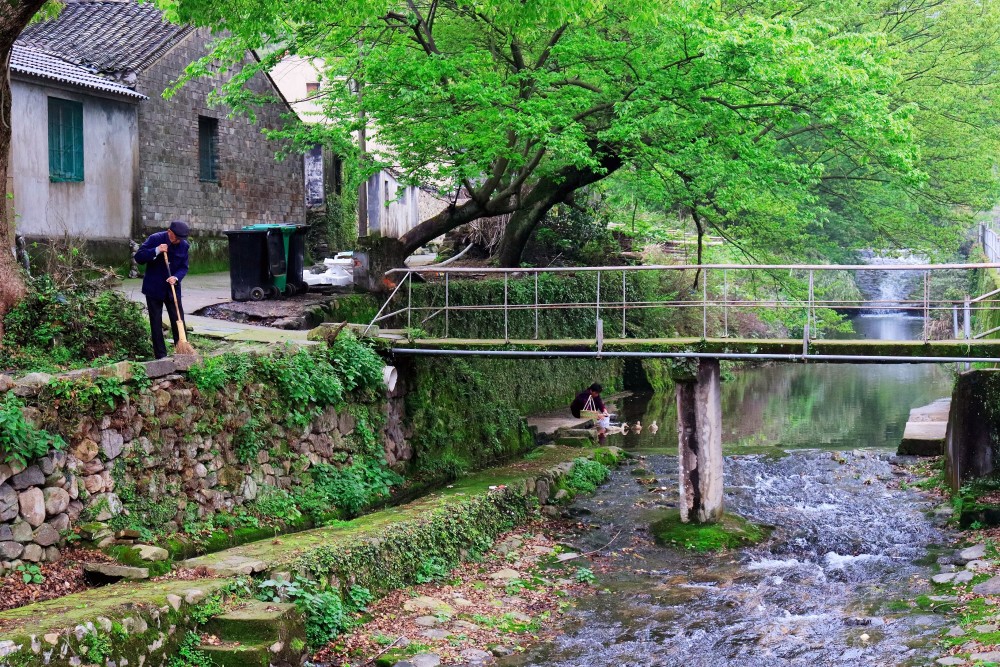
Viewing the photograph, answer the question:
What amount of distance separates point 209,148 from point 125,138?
3.34 metres

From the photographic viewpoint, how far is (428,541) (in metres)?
13.2

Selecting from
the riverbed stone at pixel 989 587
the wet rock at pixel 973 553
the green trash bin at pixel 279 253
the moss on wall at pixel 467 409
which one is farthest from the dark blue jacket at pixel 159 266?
the wet rock at pixel 973 553

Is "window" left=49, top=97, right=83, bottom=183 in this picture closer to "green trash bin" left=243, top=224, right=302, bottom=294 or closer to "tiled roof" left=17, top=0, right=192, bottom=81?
"tiled roof" left=17, top=0, right=192, bottom=81

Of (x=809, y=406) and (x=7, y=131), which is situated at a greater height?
(x=7, y=131)

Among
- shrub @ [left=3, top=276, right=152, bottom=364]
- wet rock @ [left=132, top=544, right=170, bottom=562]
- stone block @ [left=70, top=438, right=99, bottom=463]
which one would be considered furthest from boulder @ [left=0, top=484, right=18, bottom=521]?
shrub @ [left=3, top=276, right=152, bottom=364]

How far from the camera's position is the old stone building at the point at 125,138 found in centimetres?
A: 1984

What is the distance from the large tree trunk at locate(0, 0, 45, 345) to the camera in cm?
1074

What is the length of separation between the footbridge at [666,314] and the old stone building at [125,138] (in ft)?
19.8

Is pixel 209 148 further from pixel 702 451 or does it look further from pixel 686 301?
pixel 702 451

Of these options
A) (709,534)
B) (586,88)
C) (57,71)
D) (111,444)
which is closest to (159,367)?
(111,444)

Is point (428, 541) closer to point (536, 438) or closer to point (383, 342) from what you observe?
point (383, 342)

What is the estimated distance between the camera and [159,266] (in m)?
12.1

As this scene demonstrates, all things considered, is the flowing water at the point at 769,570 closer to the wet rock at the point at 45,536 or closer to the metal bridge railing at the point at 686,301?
the metal bridge railing at the point at 686,301

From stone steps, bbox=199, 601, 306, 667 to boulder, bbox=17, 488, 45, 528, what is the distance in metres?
1.95
